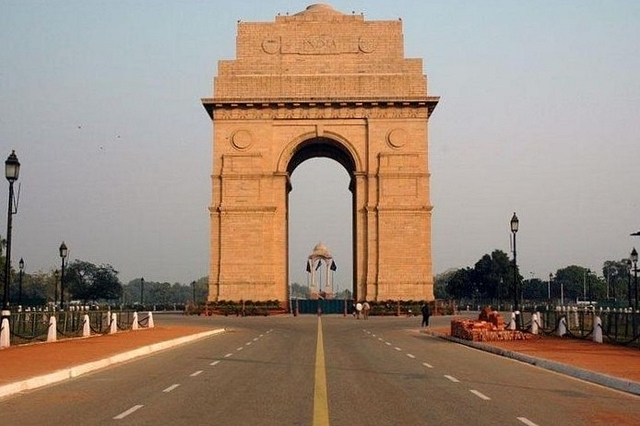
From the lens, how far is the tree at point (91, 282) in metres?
160

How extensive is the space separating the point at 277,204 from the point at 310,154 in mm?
12008

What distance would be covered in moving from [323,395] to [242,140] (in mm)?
58386

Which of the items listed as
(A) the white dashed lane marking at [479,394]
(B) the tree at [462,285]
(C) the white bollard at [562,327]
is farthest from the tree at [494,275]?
(A) the white dashed lane marking at [479,394]

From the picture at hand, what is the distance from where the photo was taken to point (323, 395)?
15781mm

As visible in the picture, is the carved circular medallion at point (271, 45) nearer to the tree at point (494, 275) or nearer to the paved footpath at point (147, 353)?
the paved footpath at point (147, 353)

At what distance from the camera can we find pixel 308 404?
14.5 m

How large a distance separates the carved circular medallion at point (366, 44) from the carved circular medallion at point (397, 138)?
744cm

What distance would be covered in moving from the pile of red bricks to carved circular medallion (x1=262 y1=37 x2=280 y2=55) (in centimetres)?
4248

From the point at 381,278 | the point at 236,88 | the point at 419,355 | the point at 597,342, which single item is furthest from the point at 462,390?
the point at 236,88

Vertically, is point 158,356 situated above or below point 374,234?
below

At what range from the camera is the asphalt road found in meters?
12.9

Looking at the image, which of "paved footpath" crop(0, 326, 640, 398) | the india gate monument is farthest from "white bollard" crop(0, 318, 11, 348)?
the india gate monument

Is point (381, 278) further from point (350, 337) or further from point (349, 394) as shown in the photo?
point (349, 394)

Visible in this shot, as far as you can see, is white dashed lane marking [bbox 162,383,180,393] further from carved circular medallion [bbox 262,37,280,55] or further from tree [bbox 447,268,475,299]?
tree [bbox 447,268,475,299]
